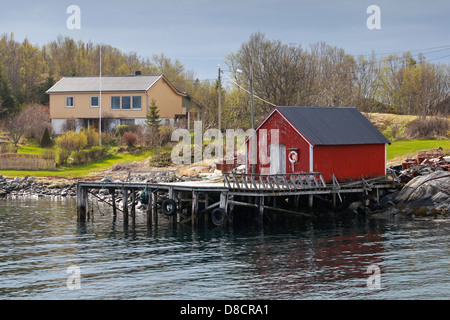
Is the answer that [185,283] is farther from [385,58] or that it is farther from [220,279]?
[385,58]

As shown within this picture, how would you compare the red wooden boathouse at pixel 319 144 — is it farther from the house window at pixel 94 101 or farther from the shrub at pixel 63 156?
the house window at pixel 94 101

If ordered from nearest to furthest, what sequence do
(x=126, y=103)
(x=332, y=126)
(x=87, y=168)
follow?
(x=332, y=126), (x=87, y=168), (x=126, y=103)

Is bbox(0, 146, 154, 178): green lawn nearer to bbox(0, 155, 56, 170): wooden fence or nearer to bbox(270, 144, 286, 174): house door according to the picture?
bbox(0, 155, 56, 170): wooden fence

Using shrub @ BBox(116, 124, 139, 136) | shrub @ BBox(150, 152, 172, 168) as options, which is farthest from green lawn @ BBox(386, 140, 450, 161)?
shrub @ BBox(116, 124, 139, 136)

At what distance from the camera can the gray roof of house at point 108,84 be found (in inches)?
2906

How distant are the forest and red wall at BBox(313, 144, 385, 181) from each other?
9012mm

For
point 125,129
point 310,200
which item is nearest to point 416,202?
point 310,200

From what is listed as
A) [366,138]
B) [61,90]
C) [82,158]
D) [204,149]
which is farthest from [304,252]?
[61,90]

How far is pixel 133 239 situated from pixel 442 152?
28084 millimetres

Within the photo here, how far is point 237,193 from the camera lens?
34.9 meters

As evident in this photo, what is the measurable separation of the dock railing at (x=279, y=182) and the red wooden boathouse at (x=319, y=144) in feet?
3.85

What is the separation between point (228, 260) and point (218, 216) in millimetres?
8645

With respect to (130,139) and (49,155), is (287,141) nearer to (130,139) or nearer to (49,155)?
(130,139)

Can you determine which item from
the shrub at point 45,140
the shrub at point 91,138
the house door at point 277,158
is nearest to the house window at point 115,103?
the shrub at point 91,138
